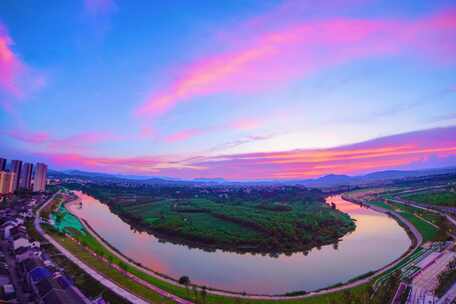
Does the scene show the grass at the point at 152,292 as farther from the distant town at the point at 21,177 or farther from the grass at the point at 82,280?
the distant town at the point at 21,177

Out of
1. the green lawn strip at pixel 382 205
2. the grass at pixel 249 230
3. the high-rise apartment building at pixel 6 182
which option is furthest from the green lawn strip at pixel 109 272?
the green lawn strip at pixel 382 205

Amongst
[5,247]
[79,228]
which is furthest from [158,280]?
[79,228]

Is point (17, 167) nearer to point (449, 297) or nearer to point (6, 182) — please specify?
point (6, 182)

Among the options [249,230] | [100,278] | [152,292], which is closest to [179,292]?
[152,292]

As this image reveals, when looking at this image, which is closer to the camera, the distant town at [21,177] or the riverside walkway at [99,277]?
the riverside walkway at [99,277]

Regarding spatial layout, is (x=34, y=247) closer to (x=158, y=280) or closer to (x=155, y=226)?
(x=158, y=280)
